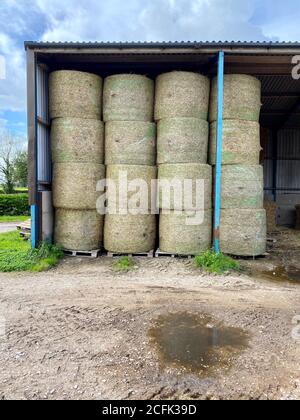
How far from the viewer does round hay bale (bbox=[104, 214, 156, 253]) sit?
748cm

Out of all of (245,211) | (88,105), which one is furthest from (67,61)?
(245,211)

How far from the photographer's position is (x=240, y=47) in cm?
727

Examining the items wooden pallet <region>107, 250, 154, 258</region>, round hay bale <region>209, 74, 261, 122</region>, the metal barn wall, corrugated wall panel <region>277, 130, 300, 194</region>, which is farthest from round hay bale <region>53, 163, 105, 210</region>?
corrugated wall panel <region>277, 130, 300, 194</region>

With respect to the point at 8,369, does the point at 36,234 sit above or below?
above

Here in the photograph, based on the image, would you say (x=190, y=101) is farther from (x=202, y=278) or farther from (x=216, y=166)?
(x=202, y=278)

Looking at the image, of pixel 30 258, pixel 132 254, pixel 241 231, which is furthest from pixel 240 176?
pixel 30 258

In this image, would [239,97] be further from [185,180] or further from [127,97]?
[127,97]

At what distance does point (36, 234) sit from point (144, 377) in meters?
5.39

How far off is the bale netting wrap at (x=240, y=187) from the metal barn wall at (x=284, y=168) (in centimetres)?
909

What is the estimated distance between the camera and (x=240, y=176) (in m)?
7.51

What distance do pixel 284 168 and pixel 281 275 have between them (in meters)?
10.8

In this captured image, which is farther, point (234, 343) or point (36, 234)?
point (36, 234)

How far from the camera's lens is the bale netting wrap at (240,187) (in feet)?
24.7

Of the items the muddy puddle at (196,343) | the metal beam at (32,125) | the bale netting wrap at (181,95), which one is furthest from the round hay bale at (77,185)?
the muddy puddle at (196,343)
